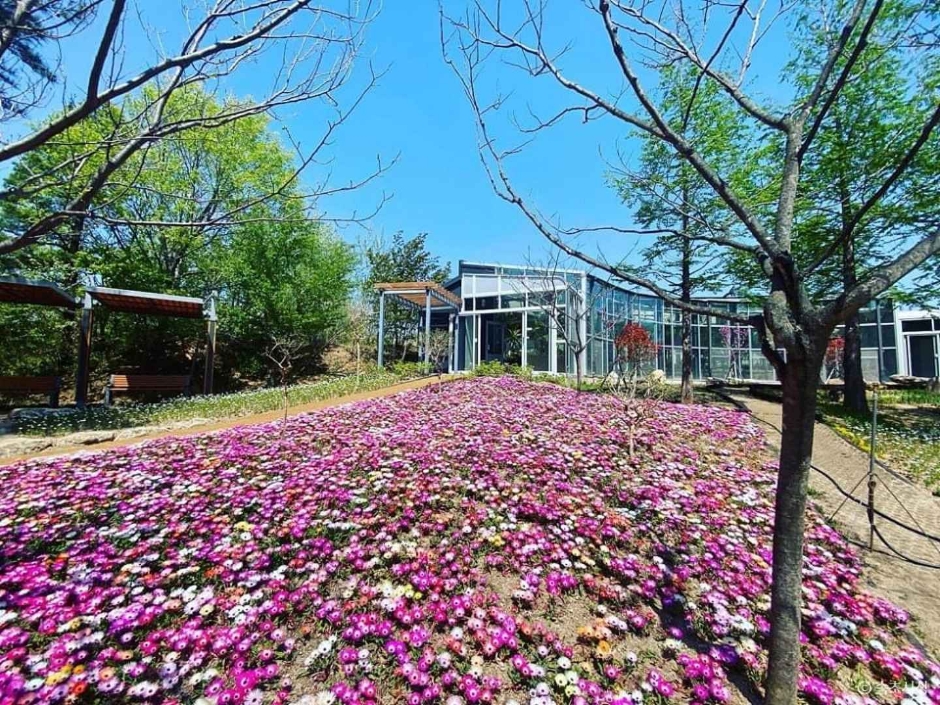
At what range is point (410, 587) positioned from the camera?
2.34m

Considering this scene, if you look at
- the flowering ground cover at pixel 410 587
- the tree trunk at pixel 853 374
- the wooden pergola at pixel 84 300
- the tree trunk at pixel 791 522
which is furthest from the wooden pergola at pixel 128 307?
the tree trunk at pixel 853 374

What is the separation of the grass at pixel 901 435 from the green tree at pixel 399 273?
56.0ft

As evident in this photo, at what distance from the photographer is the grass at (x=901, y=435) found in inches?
230

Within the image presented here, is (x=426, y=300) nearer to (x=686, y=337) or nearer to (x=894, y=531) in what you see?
(x=686, y=337)

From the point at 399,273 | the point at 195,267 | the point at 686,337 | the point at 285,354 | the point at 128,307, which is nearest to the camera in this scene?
the point at 285,354

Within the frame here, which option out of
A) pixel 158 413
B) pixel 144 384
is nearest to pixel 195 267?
pixel 144 384

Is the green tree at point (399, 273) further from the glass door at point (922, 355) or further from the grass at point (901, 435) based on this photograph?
the glass door at point (922, 355)

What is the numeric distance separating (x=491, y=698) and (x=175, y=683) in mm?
1299

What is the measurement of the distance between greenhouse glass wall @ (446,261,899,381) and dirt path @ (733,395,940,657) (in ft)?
29.2

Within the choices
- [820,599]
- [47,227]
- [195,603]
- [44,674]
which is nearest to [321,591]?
[195,603]

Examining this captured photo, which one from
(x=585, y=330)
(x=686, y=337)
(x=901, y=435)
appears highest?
(x=585, y=330)

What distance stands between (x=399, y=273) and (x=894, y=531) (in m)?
24.4

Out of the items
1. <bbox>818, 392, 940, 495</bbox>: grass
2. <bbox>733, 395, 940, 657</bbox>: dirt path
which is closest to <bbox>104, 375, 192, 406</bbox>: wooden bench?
<bbox>733, 395, 940, 657</bbox>: dirt path

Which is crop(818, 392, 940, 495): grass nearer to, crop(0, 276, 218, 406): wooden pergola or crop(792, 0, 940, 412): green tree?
crop(792, 0, 940, 412): green tree
